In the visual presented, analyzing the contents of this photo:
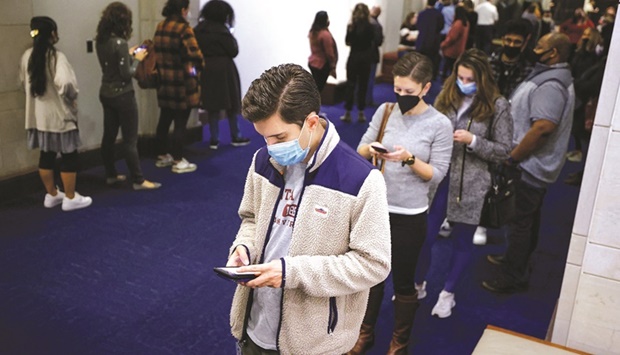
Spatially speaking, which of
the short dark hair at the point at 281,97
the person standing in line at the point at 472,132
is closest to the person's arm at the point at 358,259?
the short dark hair at the point at 281,97

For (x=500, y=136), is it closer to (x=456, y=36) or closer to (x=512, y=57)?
(x=512, y=57)

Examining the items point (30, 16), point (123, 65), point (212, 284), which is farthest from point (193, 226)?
point (30, 16)

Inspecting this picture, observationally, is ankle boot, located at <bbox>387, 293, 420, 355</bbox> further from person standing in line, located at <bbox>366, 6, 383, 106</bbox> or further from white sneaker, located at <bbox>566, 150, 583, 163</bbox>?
person standing in line, located at <bbox>366, 6, 383, 106</bbox>

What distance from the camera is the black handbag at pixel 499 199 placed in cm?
367

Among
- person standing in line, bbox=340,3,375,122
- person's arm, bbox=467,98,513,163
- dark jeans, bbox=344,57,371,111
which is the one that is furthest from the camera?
dark jeans, bbox=344,57,371,111

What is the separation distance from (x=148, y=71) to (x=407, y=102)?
3.59m

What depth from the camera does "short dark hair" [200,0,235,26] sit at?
645 cm

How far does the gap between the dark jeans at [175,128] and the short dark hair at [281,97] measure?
4.56 metres

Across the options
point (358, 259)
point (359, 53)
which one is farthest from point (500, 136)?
point (359, 53)

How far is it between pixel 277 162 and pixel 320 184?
0.17m

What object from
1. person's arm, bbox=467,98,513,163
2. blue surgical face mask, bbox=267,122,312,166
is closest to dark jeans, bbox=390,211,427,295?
person's arm, bbox=467,98,513,163

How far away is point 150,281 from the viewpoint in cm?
410

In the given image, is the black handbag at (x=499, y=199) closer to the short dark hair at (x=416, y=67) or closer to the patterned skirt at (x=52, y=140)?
the short dark hair at (x=416, y=67)

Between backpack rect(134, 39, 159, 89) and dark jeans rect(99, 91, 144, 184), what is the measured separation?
422 millimetres
